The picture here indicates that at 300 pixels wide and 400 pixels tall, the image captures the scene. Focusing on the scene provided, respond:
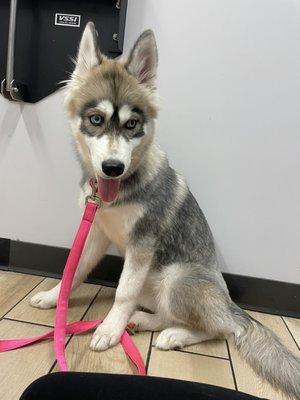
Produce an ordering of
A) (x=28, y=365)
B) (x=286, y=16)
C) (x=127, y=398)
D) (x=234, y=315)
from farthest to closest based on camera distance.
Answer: (x=286, y=16) < (x=234, y=315) < (x=28, y=365) < (x=127, y=398)

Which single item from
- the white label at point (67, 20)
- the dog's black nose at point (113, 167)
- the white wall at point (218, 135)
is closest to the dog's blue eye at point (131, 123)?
the dog's black nose at point (113, 167)

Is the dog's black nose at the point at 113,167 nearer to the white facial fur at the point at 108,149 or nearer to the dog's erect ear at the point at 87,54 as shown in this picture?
the white facial fur at the point at 108,149

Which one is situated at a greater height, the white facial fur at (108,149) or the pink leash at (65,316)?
the white facial fur at (108,149)

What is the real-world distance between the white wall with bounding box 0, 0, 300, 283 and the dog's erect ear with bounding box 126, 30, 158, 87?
1.08 feet

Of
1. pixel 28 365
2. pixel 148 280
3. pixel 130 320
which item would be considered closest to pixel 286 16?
pixel 148 280

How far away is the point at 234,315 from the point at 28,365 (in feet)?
2.81

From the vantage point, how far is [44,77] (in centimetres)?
173

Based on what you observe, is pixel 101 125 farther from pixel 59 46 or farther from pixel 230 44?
pixel 230 44

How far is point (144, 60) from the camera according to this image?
4.47 feet

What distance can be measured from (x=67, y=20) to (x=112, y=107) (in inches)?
30.2

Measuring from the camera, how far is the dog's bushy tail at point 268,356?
118 centimetres

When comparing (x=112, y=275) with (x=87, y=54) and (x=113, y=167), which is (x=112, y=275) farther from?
(x=87, y=54)

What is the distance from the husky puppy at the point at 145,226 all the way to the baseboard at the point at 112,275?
33 cm

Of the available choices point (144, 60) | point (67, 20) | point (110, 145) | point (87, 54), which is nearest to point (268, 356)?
point (110, 145)
